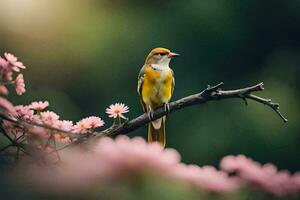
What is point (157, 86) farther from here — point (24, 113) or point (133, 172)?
point (133, 172)

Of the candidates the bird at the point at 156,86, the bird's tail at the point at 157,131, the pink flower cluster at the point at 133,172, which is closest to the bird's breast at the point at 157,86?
the bird at the point at 156,86

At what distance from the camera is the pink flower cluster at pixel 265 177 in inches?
70.0

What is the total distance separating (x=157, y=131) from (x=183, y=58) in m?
8.74

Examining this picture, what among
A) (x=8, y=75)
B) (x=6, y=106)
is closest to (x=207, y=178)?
(x=6, y=106)

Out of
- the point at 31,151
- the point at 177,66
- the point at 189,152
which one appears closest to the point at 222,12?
the point at 177,66

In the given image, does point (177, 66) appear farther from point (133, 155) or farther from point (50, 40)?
point (133, 155)

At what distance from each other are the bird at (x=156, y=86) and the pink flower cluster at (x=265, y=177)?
6.82ft

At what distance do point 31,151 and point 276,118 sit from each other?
10.8m

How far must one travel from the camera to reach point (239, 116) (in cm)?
1286

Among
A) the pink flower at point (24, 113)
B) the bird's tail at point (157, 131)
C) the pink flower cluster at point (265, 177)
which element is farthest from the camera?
the bird's tail at point (157, 131)

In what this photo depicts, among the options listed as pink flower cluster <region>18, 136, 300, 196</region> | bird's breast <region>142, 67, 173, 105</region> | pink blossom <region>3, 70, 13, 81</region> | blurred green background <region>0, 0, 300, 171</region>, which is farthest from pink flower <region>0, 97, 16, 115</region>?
blurred green background <region>0, 0, 300, 171</region>

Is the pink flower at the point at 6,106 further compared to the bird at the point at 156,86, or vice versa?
the bird at the point at 156,86

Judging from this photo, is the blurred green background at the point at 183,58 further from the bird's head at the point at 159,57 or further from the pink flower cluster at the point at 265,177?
the pink flower cluster at the point at 265,177

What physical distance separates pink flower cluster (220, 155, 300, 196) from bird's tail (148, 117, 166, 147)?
223 cm
